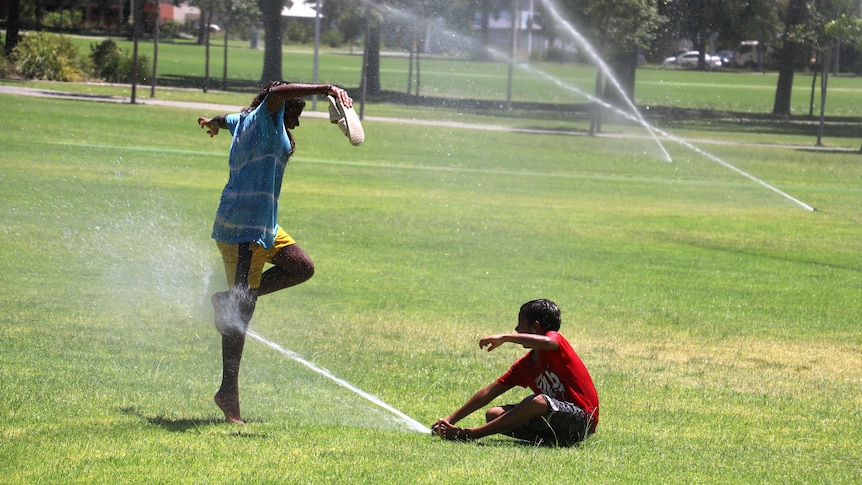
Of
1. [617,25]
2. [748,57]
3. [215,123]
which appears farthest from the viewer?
[748,57]

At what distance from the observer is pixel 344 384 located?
7.34 m

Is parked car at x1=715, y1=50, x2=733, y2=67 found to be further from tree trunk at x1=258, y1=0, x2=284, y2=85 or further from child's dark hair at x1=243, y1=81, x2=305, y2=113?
child's dark hair at x1=243, y1=81, x2=305, y2=113

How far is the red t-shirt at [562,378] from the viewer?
599 centimetres

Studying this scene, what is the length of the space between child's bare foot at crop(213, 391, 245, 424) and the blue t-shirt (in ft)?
2.75

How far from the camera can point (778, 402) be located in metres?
7.40

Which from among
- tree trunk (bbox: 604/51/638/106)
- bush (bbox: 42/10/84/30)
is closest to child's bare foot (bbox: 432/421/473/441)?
tree trunk (bbox: 604/51/638/106)

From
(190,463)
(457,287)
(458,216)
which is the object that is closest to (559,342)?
(190,463)

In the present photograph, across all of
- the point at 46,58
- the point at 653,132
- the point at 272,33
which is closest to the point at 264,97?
the point at 272,33

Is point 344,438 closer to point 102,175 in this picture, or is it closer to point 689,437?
point 689,437

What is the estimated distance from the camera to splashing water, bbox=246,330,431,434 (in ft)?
21.0

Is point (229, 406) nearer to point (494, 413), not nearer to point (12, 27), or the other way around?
point (494, 413)

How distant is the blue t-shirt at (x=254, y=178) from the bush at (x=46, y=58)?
101ft

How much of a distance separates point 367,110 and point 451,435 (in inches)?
1321

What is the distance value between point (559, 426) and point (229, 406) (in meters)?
1.75
